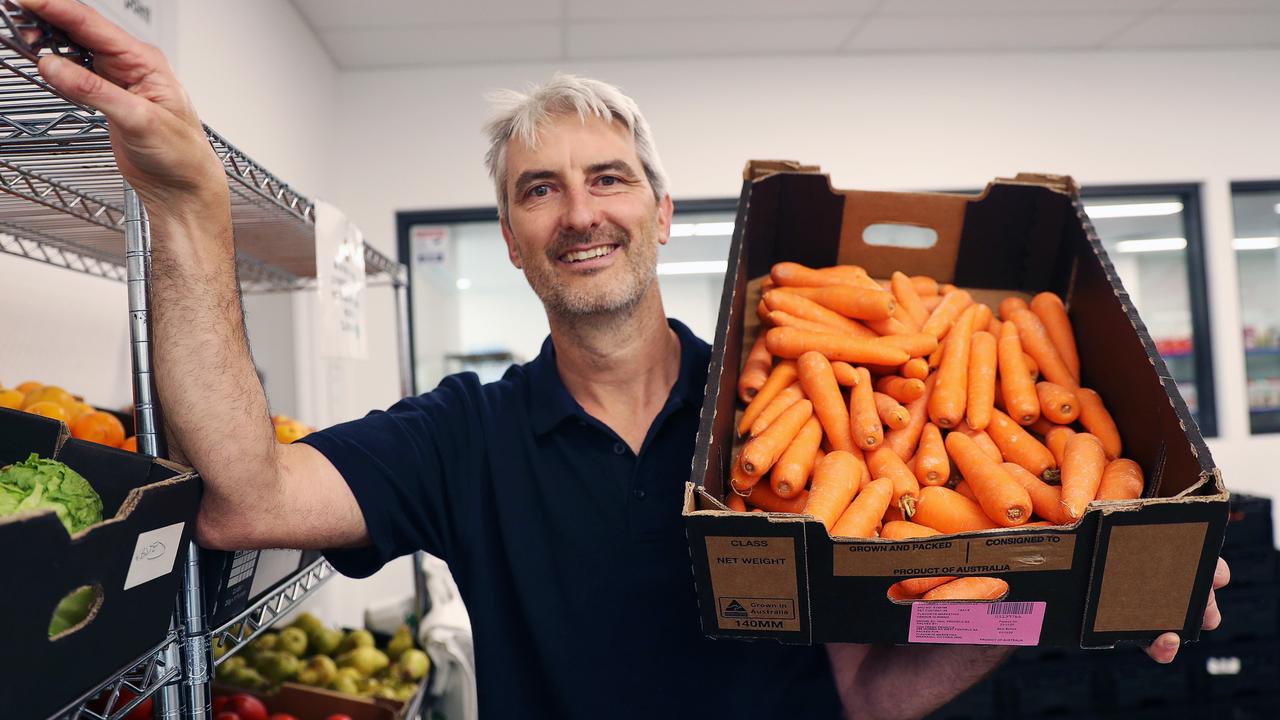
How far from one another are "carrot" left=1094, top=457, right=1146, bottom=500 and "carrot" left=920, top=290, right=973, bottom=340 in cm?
30

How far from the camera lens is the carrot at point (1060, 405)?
1058mm

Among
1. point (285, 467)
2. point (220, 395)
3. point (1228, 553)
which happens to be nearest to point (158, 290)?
point (220, 395)

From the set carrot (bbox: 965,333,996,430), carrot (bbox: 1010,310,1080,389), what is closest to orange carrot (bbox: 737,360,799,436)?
carrot (bbox: 965,333,996,430)

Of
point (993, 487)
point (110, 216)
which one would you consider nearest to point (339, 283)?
point (110, 216)

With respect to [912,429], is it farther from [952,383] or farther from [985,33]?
[985,33]

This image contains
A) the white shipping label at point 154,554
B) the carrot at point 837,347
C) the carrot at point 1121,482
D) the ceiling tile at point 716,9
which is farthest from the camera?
the ceiling tile at point 716,9

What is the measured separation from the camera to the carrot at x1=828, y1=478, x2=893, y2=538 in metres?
0.91

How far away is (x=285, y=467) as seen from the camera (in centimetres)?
107

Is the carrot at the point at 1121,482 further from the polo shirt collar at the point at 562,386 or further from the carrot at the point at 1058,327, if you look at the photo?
the polo shirt collar at the point at 562,386

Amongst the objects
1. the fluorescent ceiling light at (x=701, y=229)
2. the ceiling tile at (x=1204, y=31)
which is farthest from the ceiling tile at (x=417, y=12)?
the ceiling tile at (x=1204, y=31)

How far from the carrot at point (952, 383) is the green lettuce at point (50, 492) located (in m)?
0.94

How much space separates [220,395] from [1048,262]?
46.0 inches

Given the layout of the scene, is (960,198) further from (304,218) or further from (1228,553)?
(1228,553)

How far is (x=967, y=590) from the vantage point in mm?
813
